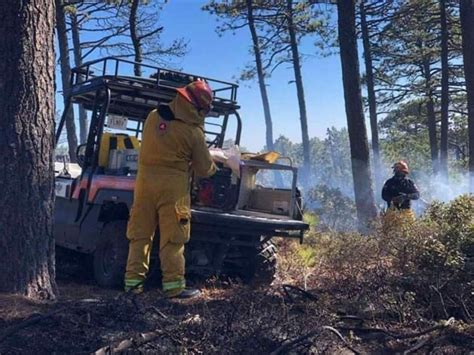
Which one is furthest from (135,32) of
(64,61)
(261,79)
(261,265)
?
(261,265)

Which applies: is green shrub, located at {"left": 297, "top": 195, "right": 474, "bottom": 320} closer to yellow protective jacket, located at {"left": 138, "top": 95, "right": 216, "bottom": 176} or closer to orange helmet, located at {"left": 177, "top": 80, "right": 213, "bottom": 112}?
yellow protective jacket, located at {"left": 138, "top": 95, "right": 216, "bottom": 176}

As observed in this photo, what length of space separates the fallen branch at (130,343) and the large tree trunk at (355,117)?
329 inches

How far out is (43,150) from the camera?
15.8ft

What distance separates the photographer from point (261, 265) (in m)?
6.91

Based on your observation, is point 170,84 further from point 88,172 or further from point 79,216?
point 79,216

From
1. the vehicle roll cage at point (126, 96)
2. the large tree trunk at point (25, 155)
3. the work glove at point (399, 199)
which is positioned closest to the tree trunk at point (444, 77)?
the work glove at point (399, 199)

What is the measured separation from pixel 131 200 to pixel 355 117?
655 centimetres

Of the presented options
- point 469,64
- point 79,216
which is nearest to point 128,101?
point 79,216

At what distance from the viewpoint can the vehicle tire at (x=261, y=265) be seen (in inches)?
271

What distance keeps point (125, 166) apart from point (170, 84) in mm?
1154

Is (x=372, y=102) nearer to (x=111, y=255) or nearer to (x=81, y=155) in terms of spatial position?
(x=81, y=155)

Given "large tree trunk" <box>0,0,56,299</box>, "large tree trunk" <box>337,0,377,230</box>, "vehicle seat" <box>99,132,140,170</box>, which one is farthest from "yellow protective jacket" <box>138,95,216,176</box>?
"large tree trunk" <box>337,0,377,230</box>

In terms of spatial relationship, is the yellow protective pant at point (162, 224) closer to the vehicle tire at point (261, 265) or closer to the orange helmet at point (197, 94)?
the orange helmet at point (197, 94)

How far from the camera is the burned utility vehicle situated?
6340 millimetres
